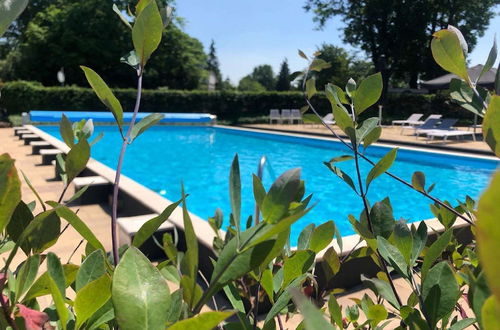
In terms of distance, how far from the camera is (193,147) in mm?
15773

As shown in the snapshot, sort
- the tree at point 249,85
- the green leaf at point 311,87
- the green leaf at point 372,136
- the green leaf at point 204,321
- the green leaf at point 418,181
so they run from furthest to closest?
1. the tree at point 249,85
2. the green leaf at point 311,87
3. the green leaf at point 418,181
4. the green leaf at point 372,136
5. the green leaf at point 204,321

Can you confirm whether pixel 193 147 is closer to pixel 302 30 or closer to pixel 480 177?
pixel 480 177

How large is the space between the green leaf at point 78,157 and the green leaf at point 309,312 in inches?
18.2

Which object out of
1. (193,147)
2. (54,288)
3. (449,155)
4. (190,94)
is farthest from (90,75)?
(190,94)

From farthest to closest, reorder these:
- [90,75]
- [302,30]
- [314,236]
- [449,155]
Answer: [302,30]
[449,155]
[314,236]
[90,75]

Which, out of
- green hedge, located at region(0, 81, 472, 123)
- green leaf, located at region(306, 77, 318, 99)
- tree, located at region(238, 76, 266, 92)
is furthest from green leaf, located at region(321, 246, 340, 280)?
tree, located at region(238, 76, 266, 92)

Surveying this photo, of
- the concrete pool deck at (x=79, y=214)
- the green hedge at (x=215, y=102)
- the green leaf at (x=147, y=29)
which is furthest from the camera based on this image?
the green hedge at (x=215, y=102)

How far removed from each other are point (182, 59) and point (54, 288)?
137ft

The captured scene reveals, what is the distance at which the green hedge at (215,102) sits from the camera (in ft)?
77.3

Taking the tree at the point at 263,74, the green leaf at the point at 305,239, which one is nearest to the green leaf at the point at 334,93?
the green leaf at the point at 305,239

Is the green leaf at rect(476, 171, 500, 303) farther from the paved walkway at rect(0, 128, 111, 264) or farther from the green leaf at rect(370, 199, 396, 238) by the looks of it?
the paved walkway at rect(0, 128, 111, 264)

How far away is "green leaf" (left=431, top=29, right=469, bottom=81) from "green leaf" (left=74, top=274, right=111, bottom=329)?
588mm

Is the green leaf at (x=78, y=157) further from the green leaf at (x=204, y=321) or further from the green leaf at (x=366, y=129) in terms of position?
the green leaf at (x=366, y=129)

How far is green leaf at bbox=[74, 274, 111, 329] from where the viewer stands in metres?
0.48
